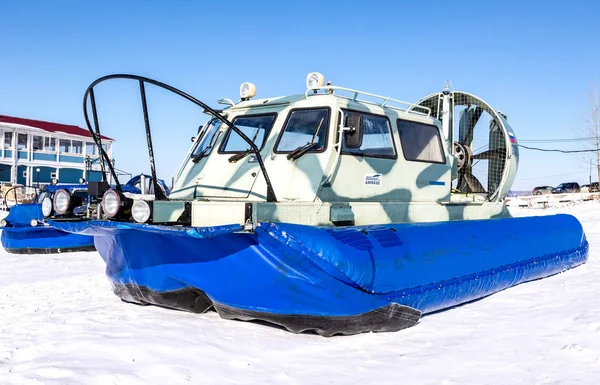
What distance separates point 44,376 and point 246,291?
1.43 m

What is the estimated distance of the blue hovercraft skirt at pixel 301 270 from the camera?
3.96m

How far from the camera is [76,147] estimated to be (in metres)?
29.7

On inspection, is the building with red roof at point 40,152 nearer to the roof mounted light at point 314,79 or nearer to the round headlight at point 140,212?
the roof mounted light at point 314,79

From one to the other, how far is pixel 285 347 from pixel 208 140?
249 centimetres

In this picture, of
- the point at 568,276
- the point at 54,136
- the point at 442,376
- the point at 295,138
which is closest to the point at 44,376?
the point at 442,376

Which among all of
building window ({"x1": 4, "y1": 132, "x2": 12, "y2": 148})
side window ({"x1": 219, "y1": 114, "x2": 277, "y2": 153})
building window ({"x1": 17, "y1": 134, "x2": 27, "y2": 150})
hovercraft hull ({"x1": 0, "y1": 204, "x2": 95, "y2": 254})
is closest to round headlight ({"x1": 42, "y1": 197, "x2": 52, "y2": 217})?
side window ({"x1": 219, "y1": 114, "x2": 277, "y2": 153})

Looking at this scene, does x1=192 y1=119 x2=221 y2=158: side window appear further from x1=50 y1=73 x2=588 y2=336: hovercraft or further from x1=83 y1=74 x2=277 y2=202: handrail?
x1=83 y1=74 x2=277 y2=202: handrail

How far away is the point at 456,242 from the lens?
17.1 ft

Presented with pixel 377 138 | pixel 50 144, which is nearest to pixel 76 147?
pixel 50 144

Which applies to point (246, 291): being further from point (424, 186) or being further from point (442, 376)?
point (424, 186)

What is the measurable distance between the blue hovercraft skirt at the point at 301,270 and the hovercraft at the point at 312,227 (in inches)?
0.4

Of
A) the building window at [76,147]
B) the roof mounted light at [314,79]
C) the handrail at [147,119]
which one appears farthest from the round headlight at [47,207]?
the building window at [76,147]

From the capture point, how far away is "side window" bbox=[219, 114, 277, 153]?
5238mm

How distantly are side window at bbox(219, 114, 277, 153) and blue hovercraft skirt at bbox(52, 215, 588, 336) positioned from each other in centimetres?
124
